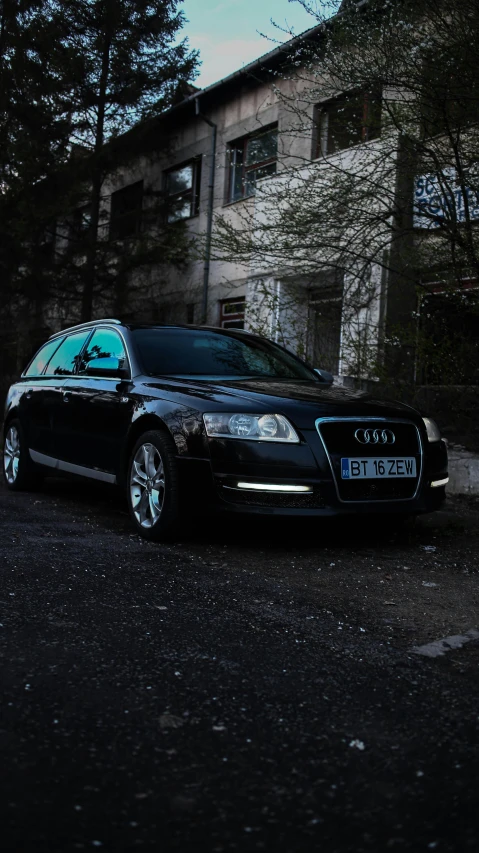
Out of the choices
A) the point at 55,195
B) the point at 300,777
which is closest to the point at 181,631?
the point at 300,777

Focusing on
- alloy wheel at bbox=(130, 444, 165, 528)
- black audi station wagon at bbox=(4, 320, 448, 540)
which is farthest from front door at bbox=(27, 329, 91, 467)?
alloy wheel at bbox=(130, 444, 165, 528)

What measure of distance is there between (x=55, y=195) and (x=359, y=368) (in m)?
11.1

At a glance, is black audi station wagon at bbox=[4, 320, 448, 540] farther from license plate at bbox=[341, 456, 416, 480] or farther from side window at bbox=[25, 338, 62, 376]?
side window at bbox=[25, 338, 62, 376]

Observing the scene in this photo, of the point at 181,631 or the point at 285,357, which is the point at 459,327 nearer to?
the point at 285,357

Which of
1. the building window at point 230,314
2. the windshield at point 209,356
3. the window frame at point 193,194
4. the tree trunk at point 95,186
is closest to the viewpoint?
the windshield at point 209,356

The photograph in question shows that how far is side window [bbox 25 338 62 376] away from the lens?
8.31 metres

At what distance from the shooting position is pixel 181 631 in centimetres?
357

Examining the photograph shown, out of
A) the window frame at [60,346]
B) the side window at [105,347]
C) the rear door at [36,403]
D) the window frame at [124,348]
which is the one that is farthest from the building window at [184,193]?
the side window at [105,347]

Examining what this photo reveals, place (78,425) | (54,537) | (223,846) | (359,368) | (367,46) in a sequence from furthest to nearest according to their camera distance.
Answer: (359,368) → (367,46) → (78,425) → (54,537) → (223,846)

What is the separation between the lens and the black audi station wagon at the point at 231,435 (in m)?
5.33

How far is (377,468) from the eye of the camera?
5523mm

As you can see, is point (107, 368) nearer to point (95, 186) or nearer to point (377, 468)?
point (377, 468)

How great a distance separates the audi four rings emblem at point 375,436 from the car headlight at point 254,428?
435mm

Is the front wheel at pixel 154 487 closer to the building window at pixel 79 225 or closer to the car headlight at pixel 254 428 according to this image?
the car headlight at pixel 254 428
